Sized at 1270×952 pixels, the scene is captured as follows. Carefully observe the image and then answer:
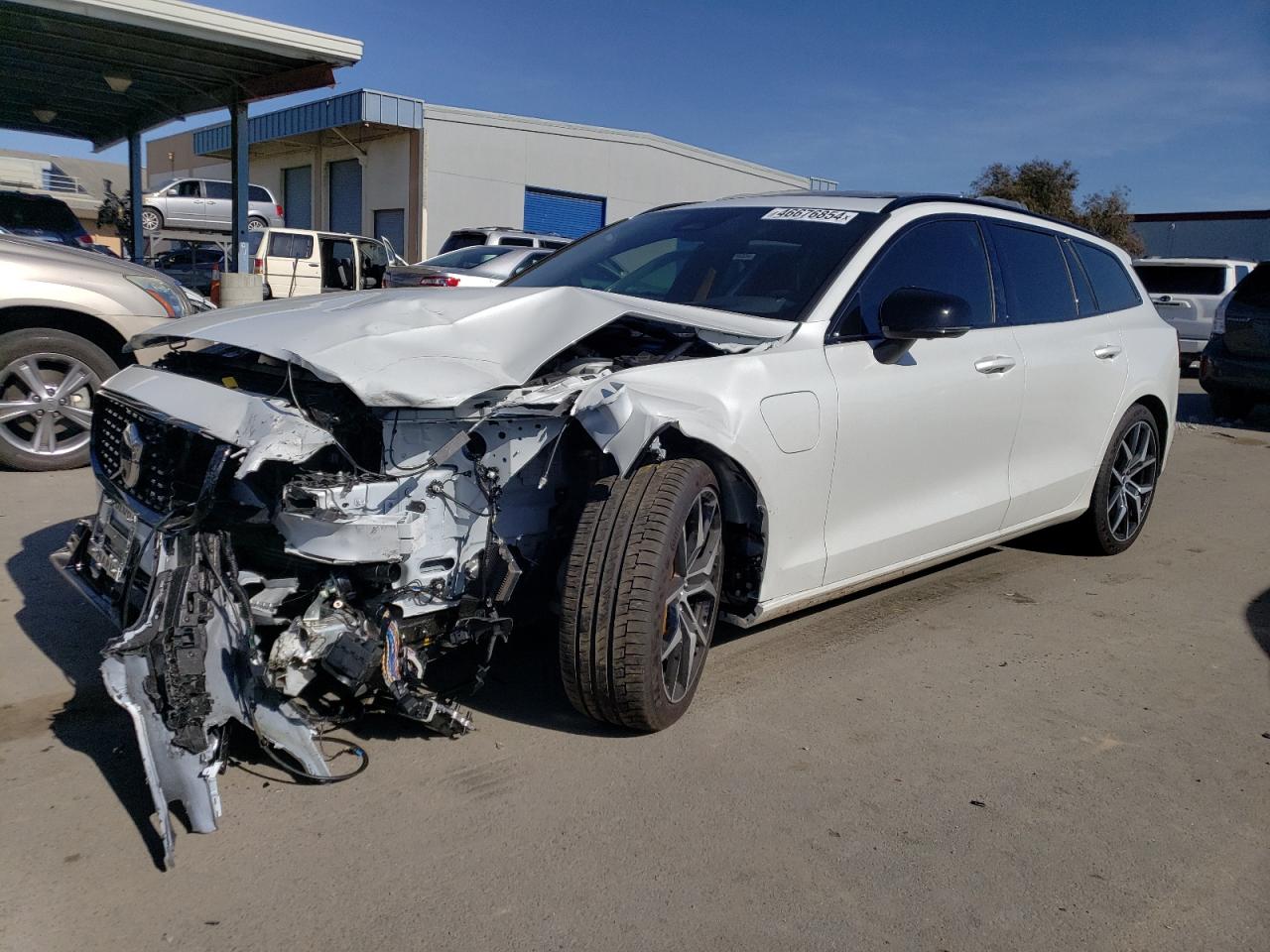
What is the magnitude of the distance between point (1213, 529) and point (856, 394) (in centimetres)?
422

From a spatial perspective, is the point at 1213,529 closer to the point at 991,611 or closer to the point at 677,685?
the point at 991,611

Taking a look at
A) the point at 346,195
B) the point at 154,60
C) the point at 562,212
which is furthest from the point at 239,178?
the point at 346,195

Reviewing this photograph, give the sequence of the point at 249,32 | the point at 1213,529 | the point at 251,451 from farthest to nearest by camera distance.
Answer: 1. the point at 249,32
2. the point at 1213,529
3. the point at 251,451

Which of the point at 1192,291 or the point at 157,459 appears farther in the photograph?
the point at 1192,291

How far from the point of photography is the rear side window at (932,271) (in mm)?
3975

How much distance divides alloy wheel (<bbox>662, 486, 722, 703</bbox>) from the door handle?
63.3 inches

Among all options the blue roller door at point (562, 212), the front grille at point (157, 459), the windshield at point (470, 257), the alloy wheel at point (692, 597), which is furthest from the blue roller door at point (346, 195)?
the alloy wheel at point (692, 597)

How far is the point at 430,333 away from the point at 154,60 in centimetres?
1006

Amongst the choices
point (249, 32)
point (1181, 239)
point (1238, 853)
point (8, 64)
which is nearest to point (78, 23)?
point (249, 32)

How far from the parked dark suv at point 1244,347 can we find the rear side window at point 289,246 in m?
15.0

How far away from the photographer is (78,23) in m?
9.91

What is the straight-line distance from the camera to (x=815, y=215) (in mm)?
4305

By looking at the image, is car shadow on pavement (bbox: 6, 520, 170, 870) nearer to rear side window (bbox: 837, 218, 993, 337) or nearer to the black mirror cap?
rear side window (bbox: 837, 218, 993, 337)

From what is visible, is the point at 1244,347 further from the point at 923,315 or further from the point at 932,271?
the point at 923,315
